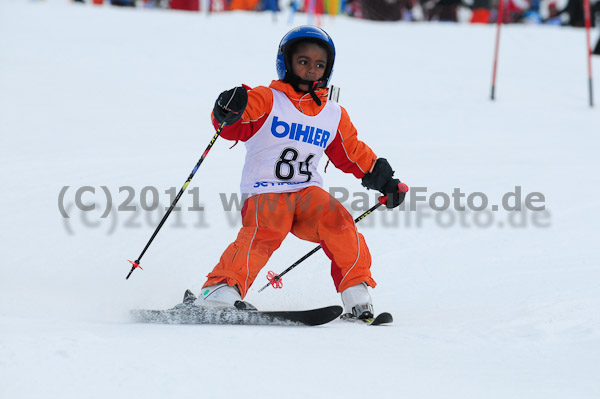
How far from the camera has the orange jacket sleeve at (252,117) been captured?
3.42 m

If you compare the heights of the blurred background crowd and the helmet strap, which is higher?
the blurred background crowd

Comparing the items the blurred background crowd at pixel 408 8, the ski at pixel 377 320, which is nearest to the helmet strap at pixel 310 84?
the ski at pixel 377 320

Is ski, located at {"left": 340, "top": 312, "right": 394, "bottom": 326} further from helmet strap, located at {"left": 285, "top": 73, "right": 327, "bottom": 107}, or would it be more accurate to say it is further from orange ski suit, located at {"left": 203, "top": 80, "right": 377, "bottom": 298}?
helmet strap, located at {"left": 285, "top": 73, "right": 327, "bottom": 107}

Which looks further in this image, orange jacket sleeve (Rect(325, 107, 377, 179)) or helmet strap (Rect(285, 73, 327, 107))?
orange jacket sleeve (Rect(325, 107, 377, 179))

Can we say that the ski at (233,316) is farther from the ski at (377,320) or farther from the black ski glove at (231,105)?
the black ski glove at (231,105)

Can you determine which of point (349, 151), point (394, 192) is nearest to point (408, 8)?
point (349, 151)

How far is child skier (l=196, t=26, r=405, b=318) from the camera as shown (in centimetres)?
343

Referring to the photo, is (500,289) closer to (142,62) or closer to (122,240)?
(122,240)

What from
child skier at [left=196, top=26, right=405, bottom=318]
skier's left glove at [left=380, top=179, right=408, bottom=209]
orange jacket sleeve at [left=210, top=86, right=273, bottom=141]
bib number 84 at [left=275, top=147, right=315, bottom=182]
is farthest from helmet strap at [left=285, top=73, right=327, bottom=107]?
skier's left glove at [left=380, top=179, right=408, bottom=209]

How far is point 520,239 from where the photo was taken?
471 cm

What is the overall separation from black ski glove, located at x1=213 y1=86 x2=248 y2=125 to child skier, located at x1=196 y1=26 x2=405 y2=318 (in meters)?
0.04

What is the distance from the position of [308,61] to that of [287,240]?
1684 millimetres

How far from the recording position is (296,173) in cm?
363

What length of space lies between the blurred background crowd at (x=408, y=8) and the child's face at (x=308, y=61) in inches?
431
